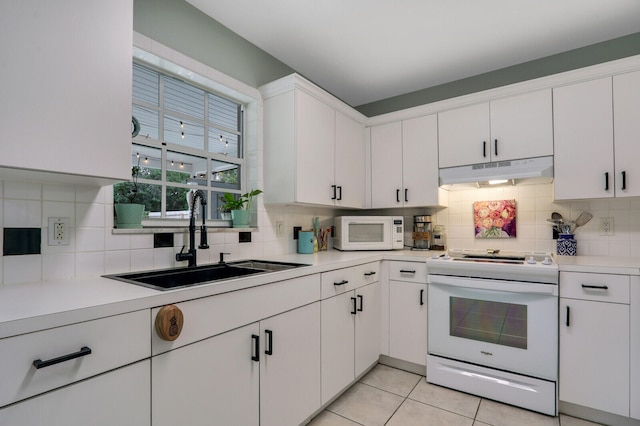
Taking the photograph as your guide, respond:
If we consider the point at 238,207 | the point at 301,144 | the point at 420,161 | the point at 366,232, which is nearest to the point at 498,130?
the point at 420,161

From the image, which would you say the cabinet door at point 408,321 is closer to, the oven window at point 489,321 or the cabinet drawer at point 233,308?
the oven window at point 489,321

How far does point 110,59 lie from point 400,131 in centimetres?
235

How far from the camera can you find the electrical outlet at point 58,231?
1.42 m

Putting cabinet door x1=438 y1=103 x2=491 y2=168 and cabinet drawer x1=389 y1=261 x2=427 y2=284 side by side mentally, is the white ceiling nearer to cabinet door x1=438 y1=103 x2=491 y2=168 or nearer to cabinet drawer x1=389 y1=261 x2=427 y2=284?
cabinet door x1=438 y1=103 x2=491 y2=168

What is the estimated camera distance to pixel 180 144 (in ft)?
7.04

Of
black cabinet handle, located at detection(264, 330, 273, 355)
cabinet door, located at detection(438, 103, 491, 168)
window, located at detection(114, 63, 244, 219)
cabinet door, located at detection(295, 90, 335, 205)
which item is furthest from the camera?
cabinet door, located at detection(438, 103, 491, 168)

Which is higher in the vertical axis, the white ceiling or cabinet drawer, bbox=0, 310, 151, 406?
the white ceiling

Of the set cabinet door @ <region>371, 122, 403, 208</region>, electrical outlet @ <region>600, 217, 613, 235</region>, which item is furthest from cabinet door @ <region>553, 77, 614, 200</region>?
cabinet door @ <region>371, 122, 403, 208</region>

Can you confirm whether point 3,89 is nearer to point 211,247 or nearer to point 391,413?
point 211,247

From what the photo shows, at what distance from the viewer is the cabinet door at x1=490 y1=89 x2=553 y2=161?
7.82ft

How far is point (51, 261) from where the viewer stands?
55.6 inches

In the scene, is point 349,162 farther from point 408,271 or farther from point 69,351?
point 69,351

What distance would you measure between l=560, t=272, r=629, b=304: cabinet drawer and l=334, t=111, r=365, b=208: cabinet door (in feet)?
5.36

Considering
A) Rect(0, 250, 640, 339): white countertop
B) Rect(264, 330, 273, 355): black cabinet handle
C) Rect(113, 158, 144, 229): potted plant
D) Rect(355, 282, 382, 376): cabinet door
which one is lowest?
Rect(355, 282, 382, 376): cabinet door
